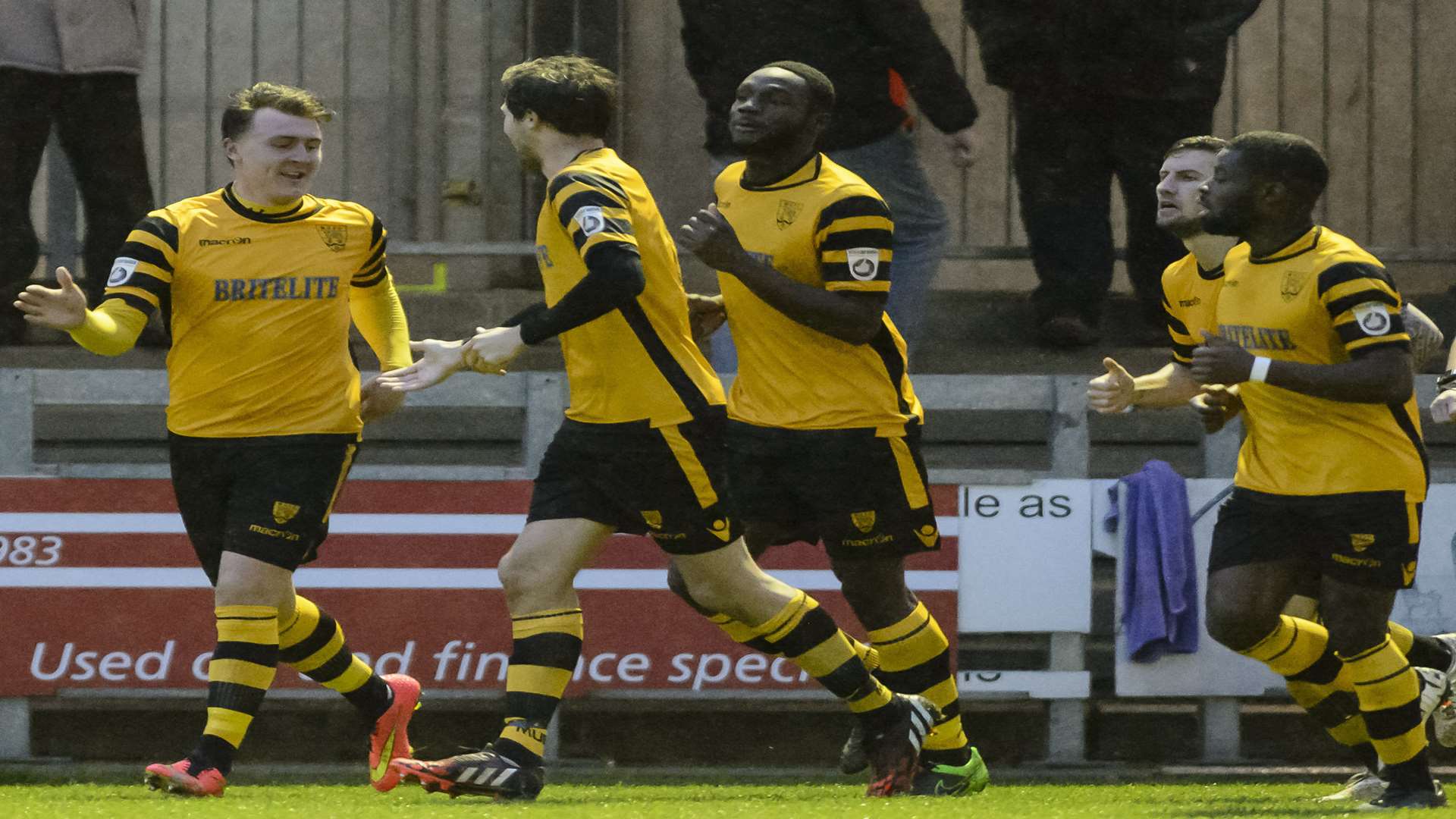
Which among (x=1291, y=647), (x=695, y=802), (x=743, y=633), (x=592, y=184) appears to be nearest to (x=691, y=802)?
(x=695, y=802)

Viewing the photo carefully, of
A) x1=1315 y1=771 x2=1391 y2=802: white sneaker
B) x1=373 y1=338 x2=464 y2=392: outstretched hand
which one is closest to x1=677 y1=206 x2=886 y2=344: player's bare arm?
x1=373 y1=338 x2=464 y2=392: outstretched hand

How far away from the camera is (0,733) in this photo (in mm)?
7922

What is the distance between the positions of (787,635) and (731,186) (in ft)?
4.25

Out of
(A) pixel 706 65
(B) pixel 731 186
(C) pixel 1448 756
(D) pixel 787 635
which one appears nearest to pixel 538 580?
(D) pixel 787 635

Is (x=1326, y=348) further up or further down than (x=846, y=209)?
further down

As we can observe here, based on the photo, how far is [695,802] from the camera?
22.8 ft

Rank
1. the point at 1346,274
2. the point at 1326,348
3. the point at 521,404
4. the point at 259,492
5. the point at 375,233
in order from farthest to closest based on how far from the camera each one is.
→ the point at 521,404, the point at 375,233, the point at 259,492, the point at 1326,348, the point at 1346,274

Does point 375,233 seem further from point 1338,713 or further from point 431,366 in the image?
point 1338,713

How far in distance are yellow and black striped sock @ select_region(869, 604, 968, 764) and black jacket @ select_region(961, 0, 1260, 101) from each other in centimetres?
296

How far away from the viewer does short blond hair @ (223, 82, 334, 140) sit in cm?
691

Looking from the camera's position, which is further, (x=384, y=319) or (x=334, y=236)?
(x=384, y=319)

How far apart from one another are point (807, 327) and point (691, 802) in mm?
1417

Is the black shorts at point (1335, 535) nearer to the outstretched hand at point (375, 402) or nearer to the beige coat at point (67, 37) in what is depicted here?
the outstretched hand at point (375, 402)

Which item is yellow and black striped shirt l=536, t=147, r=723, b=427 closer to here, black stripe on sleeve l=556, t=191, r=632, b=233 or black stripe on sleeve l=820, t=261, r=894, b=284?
black stripe on sleeve l=556, t=191, r=632, b=233
